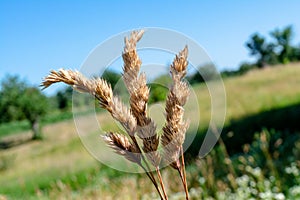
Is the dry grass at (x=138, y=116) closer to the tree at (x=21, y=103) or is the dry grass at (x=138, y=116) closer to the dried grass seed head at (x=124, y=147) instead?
the dried grass seed head at (x=124, y=147)

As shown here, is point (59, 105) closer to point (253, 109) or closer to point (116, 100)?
point (253, 109)

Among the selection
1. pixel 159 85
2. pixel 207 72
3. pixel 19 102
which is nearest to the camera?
pixel 159 85

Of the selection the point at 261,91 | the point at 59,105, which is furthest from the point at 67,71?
the point at 59,105

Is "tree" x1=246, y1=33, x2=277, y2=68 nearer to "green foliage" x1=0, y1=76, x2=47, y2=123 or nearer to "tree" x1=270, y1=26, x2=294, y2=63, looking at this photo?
"tree" x1=270, y1=26, x2=294, y2=63

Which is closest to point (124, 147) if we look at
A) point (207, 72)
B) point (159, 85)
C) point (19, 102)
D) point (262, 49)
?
point (159, 85)

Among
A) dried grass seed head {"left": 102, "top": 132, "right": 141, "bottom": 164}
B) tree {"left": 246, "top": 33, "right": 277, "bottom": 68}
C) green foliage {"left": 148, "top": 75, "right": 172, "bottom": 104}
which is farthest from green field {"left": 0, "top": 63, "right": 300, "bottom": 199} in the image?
tree {"left": 246, "top": 33, "right": 277, "bottom": 68}

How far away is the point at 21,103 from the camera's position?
32500mm

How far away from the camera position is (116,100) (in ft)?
1.84

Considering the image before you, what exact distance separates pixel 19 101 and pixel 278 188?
3072cm

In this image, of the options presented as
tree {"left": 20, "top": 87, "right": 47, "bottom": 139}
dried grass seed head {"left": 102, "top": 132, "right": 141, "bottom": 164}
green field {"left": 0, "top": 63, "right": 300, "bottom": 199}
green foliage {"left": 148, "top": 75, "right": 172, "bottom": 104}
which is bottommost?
green field {"left": 0, "top": 63, "right": 300, "bottom": 199}

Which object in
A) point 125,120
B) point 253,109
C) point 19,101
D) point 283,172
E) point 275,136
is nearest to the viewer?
point 125,120

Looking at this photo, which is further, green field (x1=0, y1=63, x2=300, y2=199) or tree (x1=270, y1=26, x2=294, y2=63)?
tree (x1=270, y1=26, x2=294, y2=63)

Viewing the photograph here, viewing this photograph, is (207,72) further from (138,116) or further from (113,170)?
(113,170)

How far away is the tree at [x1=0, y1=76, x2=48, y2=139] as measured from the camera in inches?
1275
